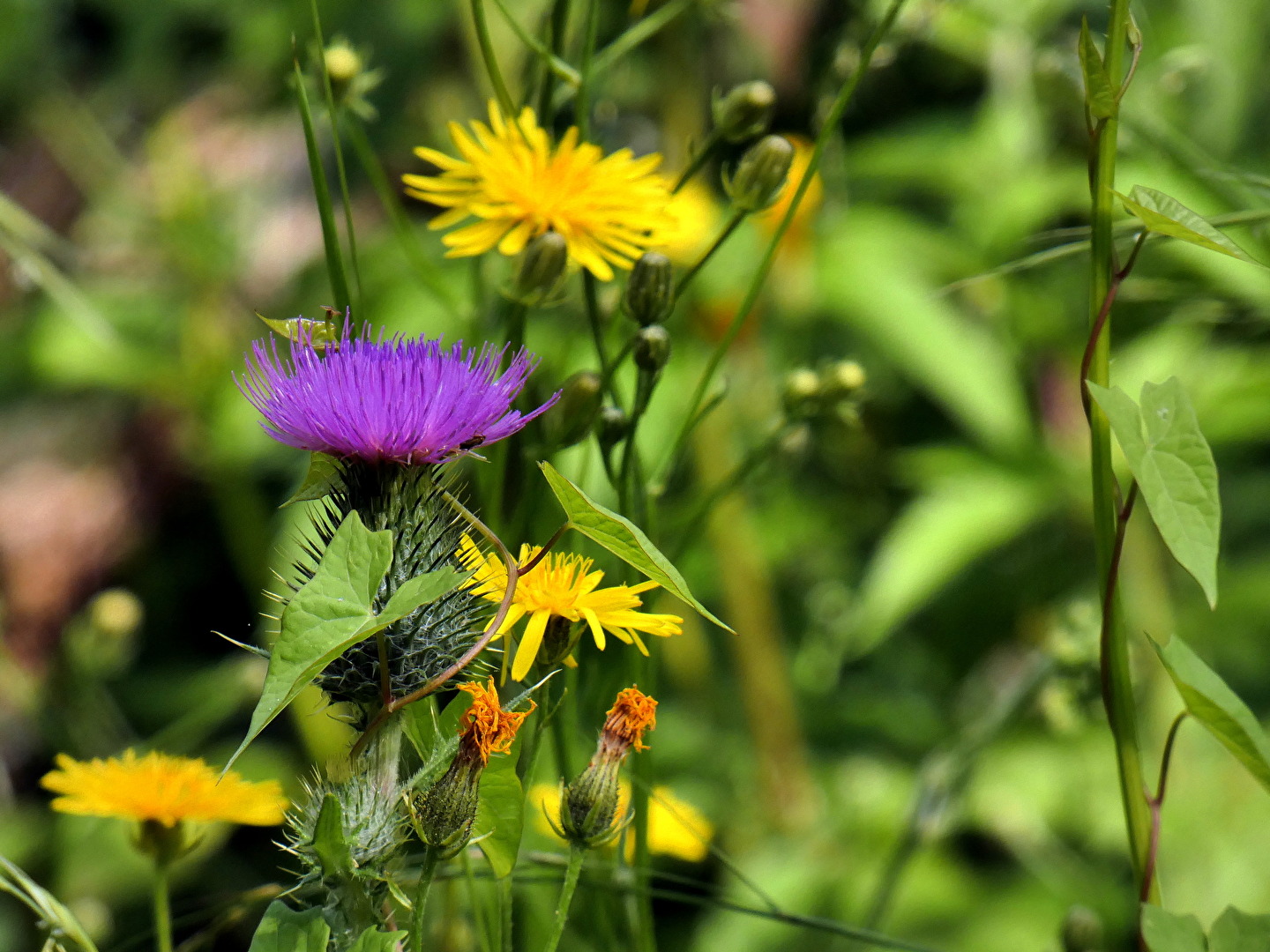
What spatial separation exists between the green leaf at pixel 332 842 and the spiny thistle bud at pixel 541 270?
214mm

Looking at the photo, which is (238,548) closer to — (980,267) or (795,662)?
(795,662)

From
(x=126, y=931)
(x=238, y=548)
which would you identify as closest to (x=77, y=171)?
(x=238, y=548)

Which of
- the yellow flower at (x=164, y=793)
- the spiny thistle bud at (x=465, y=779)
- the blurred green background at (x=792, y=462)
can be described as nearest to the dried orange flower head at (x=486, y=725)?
the spiny thistle bud at (x=465, y=779)

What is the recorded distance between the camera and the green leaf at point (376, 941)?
1.11 ft

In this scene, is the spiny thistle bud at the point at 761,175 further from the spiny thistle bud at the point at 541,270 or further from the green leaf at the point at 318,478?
the green leaf at the point at 318,478

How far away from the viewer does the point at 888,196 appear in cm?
186

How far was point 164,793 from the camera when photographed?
44cm

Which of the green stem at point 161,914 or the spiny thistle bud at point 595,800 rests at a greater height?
the spiny thistle bud at point 595,800

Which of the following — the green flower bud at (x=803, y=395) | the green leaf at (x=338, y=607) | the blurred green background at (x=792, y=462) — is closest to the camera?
the green leaf at (x=338, y=607)

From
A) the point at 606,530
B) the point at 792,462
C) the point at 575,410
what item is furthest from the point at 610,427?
the point at 792,462

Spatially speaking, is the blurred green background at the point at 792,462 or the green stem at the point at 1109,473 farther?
the blurred green background at the point at 792,462

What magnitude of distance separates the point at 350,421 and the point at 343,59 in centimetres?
25

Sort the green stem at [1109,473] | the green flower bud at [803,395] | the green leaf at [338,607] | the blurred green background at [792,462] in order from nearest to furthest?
the green leaf at [338,607] < the green stem at [1109,473] < the green flower bud at [803,395] < the blurred green background at [792,462]

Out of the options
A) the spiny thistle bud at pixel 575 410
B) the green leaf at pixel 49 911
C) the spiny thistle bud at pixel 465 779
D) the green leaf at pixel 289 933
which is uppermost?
the spiny thistle bud at pixel 575 410
